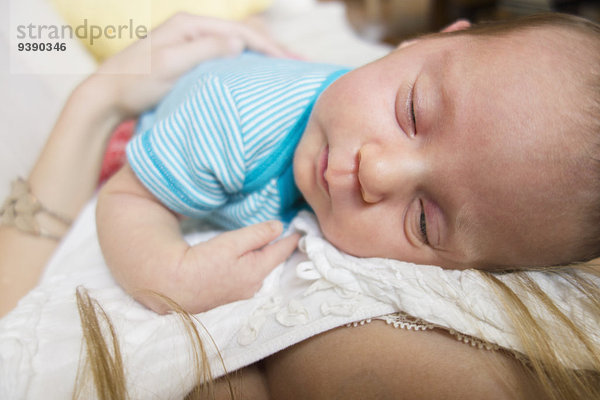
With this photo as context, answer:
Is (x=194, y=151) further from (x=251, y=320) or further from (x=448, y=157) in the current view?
(x=448, y=157)

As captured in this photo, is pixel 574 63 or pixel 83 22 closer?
pixel 574 63

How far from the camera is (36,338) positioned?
0.63 m

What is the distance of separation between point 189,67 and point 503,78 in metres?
0.80

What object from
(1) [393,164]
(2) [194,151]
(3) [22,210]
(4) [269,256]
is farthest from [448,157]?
(3) [22,210]

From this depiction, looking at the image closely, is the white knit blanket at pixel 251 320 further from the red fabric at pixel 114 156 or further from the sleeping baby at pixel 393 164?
the red fabric at pixel 114 156

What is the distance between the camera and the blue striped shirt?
81 cm

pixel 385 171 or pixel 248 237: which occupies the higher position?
pixel 385 171

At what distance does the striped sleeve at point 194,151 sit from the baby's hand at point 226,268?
131 mm

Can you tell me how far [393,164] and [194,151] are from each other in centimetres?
38

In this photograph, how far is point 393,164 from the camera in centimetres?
71

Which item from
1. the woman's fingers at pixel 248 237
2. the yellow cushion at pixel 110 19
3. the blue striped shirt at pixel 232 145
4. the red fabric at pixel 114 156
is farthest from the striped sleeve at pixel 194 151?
the yellow cushion at pixel 110 19

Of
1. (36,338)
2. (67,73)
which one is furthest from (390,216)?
(67,73)

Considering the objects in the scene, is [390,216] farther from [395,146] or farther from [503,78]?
[503,78]

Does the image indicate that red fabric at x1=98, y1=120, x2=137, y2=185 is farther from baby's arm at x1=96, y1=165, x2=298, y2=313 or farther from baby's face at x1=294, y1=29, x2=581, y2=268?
baby's face at x1=294, y1=29, x2=581, y2=268
